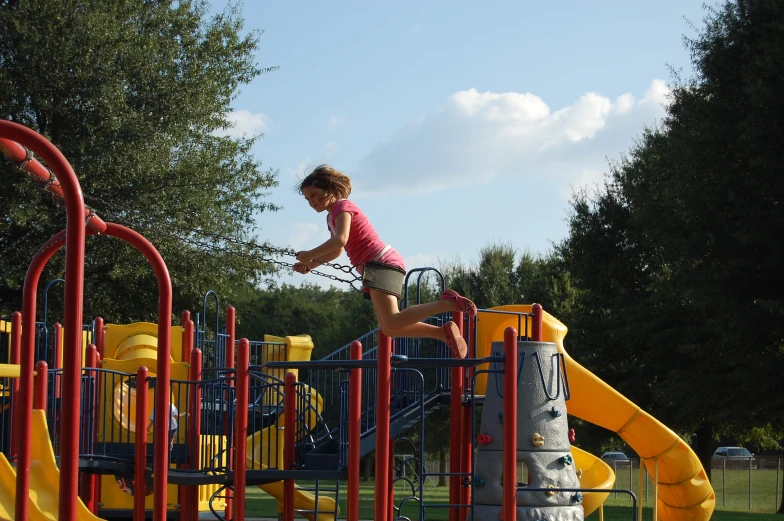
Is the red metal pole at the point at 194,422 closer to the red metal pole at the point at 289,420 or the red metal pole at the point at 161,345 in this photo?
the red metal pole at the point at 289,420

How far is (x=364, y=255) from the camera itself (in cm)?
757

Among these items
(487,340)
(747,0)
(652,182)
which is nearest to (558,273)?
(652,182)

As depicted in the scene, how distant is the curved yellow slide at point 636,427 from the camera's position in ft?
42.2

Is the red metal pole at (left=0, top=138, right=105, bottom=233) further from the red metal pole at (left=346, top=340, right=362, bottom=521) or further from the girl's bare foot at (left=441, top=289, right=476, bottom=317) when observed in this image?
the red metal pole at (left=346, top=340, right=362, bottom=521)

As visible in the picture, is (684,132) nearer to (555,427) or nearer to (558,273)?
(555,427)

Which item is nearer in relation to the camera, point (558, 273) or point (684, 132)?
point (684, 132)

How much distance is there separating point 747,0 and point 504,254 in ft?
87.6

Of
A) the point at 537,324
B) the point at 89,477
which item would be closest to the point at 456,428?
the point at 537,324

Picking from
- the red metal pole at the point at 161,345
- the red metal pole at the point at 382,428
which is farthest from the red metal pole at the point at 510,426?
the red metal pole at the point at 161,345

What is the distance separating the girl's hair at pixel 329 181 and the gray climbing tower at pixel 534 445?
398 centimetres

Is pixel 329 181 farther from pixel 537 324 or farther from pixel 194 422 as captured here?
pixel 537 324

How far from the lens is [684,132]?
21797mm

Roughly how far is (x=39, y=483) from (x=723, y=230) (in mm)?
16088

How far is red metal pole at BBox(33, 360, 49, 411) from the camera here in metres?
8.77
